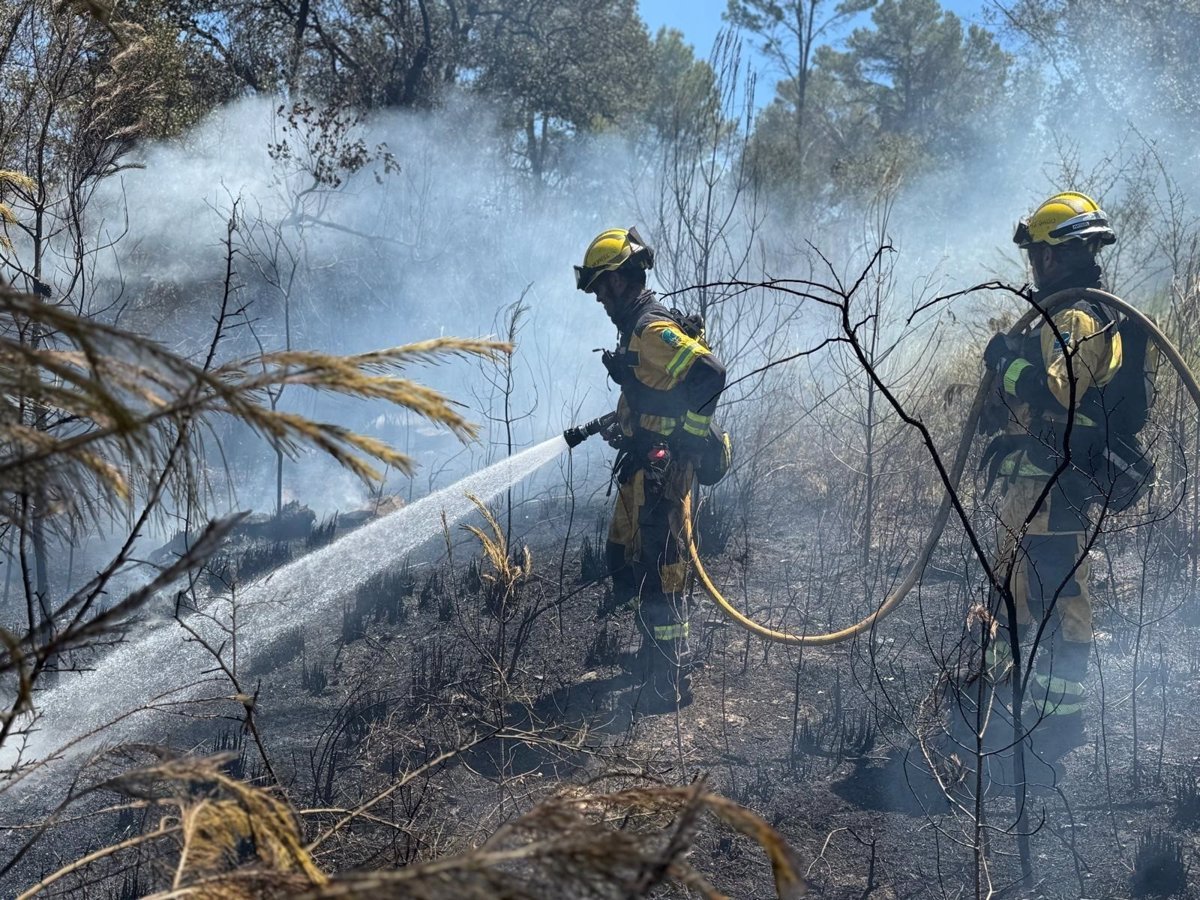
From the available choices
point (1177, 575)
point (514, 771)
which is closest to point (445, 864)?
point (514, 771)

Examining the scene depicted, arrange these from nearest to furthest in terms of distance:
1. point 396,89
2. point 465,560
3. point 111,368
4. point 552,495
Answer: point 111,368, point 465,560, point 552,495, point 396,89

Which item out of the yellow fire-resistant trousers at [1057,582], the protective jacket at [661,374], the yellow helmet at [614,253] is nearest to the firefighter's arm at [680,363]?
the protective jacket at [661,374]

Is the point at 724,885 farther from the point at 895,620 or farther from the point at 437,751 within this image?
the point at 895,620

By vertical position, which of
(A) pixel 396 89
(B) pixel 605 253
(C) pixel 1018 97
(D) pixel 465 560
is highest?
(C) pixel 1018 97

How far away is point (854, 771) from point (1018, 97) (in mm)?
21879

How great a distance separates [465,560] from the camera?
7180mm

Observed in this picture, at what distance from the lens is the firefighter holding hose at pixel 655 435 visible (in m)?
4.84

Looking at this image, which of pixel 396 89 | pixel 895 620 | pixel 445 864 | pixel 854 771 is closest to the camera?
pixel 445 864

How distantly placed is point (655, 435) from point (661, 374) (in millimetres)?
332

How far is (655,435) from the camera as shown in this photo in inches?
199

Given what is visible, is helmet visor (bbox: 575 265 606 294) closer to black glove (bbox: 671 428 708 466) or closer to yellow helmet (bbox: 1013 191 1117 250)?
black glove (bbox: 671 428 708 466)

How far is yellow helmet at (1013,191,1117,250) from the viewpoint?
417 cm

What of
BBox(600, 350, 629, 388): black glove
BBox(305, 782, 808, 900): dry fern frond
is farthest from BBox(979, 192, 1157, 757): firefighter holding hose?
BBox(305, 782, 808, 900): dry fern frond

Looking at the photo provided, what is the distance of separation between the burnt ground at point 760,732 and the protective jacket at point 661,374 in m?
1.16
